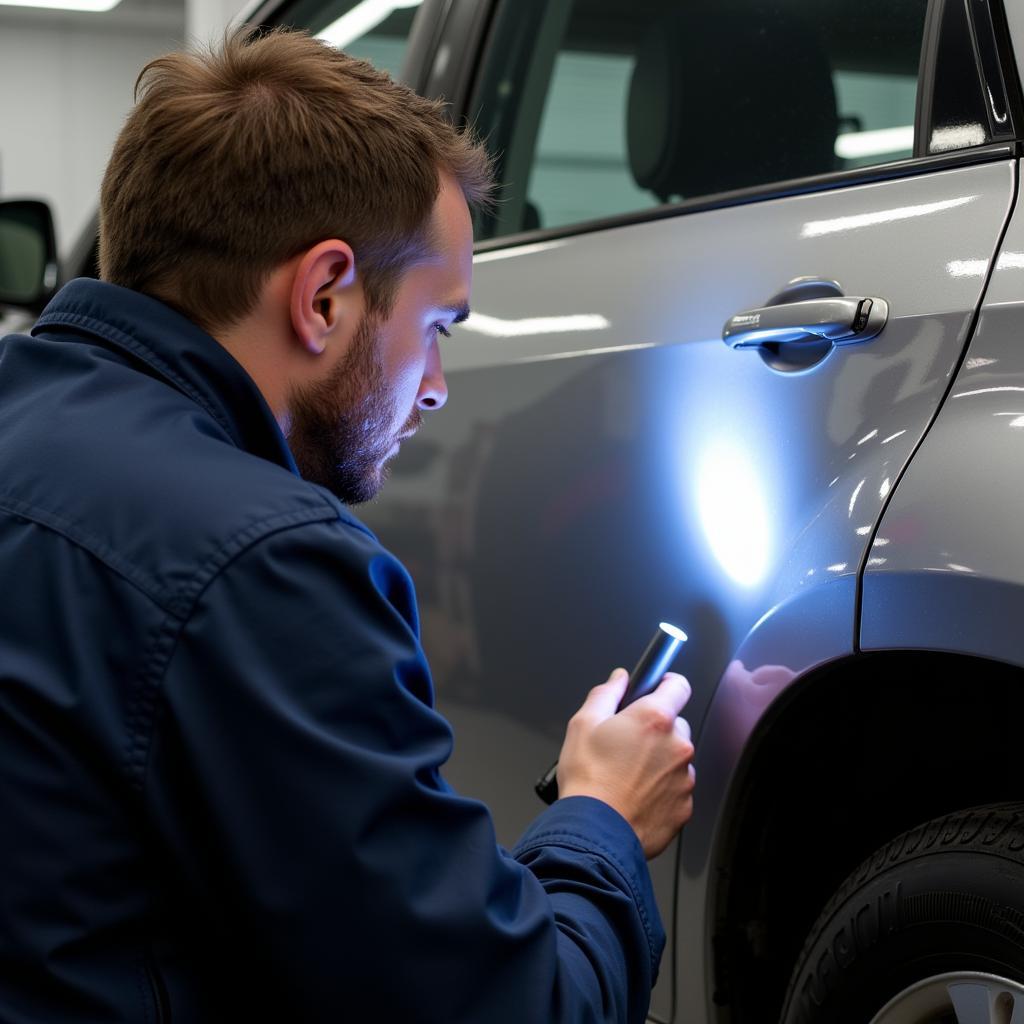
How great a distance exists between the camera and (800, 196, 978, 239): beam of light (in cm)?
125

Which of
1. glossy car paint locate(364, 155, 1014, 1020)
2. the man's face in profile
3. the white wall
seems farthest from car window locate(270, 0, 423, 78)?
the white wall

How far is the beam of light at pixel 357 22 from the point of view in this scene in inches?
96.2

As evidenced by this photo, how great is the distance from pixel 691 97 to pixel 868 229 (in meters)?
0.54

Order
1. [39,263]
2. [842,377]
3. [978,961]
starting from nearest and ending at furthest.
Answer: [978,961], [842,377], [39,263]

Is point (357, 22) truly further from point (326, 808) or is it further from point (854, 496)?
point (326, 808)

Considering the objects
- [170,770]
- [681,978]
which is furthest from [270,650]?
[681,978]

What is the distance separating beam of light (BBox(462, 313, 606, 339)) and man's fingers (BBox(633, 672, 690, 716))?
44 cm

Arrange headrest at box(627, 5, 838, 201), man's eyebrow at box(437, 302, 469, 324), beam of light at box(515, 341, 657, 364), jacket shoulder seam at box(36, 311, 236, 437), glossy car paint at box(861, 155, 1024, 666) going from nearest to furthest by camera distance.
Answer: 1. jacket shoulder seam at box(36, 311, 236, 437)
2. glossy car paint at box(861, 155, 1024, 666)
3. man's eyebrow at box(437, 302, 469, 324)
4. beam of light at box(515, 341, 657, 364)
5. headrest at box(627, 5, 838, 201)

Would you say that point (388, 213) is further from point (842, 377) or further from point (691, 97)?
point (691, 97)

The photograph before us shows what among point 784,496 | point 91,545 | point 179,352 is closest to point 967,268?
point 784,496

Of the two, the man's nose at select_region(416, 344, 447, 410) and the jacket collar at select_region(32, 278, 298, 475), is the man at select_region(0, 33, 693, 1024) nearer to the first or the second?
the jacket collar at select_region(32, 278, 298, 475)

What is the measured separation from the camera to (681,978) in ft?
4.76

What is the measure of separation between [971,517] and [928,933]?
1.19 ft

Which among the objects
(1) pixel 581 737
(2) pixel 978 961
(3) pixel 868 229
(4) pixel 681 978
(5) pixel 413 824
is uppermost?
(3) pixel 868 229
